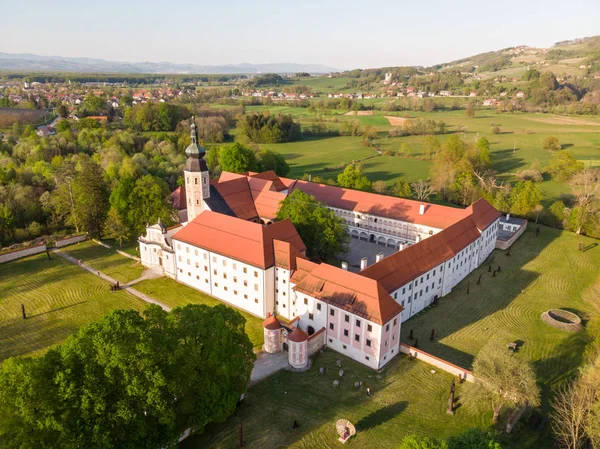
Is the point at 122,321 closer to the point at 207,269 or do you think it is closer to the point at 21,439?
the point at 21,439

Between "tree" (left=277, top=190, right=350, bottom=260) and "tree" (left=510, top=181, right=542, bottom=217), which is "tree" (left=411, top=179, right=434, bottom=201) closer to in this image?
"tree" (left=510, top=181, right=542, bottom=217)

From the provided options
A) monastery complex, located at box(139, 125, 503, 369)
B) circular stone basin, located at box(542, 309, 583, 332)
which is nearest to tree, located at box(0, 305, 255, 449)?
monastery complex, located at box(139, 125, 503, 369)

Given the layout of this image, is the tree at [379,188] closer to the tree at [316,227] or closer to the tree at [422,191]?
the tree at [422,191]

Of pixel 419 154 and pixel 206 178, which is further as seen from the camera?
pixel 419 154

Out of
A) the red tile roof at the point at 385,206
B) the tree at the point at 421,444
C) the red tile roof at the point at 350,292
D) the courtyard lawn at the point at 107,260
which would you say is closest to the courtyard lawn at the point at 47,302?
the courtyard lawn at the point at 107,260

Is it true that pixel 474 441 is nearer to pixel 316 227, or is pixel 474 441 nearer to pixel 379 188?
pixel 316 227

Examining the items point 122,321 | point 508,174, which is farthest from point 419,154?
point 122,321
